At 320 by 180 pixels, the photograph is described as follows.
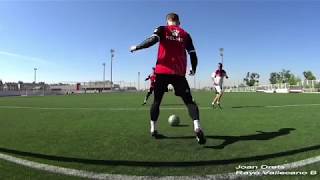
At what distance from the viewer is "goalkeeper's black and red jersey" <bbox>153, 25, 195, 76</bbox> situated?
20.0 feet

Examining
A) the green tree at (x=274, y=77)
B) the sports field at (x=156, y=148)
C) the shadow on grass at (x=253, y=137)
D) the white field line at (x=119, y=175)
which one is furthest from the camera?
the green tree at (x=274, y=77)

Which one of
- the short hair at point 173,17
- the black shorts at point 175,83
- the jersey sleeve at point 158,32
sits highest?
the short hair at point 173,17

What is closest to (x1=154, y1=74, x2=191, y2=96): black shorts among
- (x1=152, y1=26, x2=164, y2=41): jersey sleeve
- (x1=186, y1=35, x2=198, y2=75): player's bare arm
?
(x1=186, y1=35, x2=198, y2=75): player's bare arm

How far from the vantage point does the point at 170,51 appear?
241 inches

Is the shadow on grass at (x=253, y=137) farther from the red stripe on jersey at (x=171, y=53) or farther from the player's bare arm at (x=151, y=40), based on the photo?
the player's bare arm at (x=151, y=40)

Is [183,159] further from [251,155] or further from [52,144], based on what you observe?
[52,144]

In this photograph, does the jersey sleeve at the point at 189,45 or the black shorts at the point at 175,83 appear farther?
the jersey sleeve at the point at 189,45

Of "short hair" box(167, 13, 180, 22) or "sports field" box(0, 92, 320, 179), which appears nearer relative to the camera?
"sports field" box(0, 92, 320, 179)

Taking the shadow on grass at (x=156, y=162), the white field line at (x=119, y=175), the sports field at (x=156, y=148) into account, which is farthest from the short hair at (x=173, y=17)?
→ the white field line at (x=119, y=175)

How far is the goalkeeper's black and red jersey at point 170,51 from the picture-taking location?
20.0ft

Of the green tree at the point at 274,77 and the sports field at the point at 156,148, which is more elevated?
the green tree at the point at 274,77

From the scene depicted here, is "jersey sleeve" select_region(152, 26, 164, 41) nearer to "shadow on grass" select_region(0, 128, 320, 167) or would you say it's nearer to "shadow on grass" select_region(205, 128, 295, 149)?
"shadow on grass" select_region(205, 128, 295, 149)

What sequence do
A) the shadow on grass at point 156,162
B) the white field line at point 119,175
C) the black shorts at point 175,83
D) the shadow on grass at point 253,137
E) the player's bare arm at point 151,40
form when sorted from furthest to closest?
1. the black shorts at point 175,83
2. the player's bare arm at point 151,40
3. the shadow on grass at point 253,137
4. the shadow on grass at point 156,162
5. the white field line at point 119,175

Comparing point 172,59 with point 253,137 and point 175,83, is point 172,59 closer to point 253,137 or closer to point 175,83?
point 175,83
